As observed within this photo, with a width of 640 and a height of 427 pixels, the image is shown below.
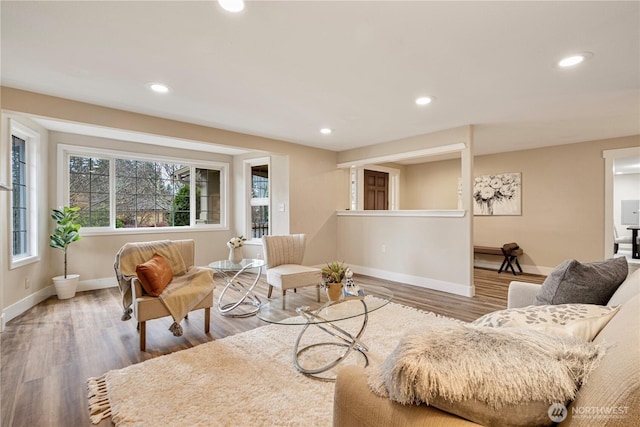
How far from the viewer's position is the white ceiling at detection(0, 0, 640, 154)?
5.85ft

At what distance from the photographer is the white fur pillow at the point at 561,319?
1.01 meters

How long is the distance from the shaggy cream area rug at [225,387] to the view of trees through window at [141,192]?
3452mm

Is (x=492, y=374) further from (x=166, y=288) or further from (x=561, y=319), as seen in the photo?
(x=166, y=288)

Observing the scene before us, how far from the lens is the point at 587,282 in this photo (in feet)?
5.31

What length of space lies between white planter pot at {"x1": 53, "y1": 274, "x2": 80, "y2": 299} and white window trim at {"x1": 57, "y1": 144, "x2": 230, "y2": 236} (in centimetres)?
74

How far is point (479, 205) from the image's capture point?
21.0 ft

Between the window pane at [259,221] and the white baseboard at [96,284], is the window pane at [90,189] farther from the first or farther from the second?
the window pane at [259,221]

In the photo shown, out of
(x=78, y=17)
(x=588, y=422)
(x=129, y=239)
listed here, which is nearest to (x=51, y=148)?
(x=129, y=239)

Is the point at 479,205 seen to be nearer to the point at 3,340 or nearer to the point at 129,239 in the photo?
the point at 129,239

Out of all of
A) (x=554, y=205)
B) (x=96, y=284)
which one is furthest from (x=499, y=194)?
(x=96, y=284)

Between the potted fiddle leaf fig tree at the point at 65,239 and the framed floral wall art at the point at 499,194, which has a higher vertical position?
the framed floral wall art at the point at 499,194

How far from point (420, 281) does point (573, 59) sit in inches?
130

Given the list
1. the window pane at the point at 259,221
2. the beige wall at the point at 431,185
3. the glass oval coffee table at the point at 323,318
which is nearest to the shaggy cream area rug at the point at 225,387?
the glass oval coffee table at the point at 323,318

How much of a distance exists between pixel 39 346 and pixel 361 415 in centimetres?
317
